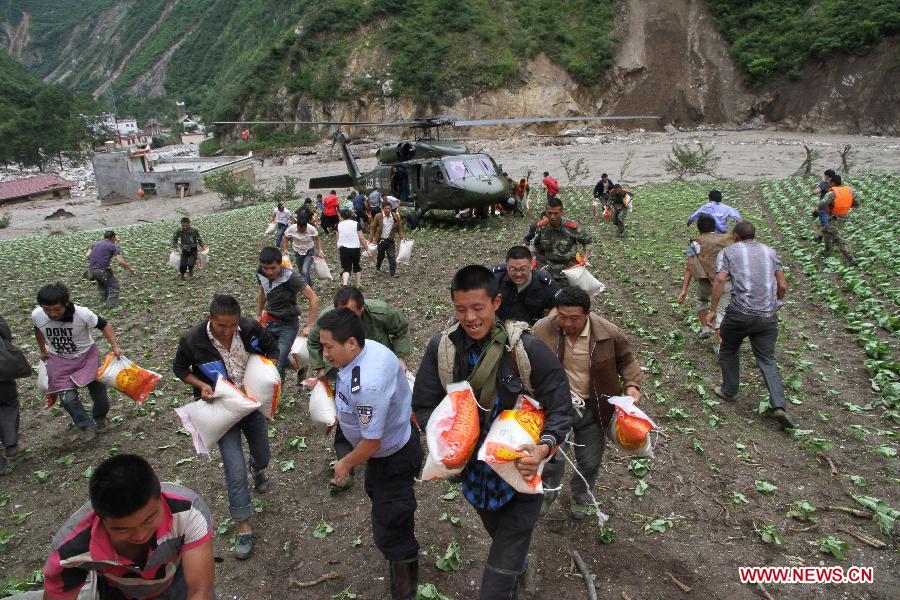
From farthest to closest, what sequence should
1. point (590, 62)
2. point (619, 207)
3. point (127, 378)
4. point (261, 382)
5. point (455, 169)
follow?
point (590, 62)
point (455, 169)
point (619, 207)
point (127, 378)
point (261, 382)

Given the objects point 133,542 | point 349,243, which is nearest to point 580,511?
point 133,542

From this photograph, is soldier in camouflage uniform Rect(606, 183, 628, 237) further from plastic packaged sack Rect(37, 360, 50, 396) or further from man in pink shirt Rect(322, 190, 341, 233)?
plastic packaged sack Rect(37, 360, 50, 396)

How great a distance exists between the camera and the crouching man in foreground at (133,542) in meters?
2.12

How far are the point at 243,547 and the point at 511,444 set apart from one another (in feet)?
8.78

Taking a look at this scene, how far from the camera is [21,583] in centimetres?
406

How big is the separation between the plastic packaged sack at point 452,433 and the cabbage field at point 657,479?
1.37m

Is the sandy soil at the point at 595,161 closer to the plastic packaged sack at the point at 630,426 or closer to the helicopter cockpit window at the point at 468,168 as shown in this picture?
the helicopter cockpit window at the point at 468,168

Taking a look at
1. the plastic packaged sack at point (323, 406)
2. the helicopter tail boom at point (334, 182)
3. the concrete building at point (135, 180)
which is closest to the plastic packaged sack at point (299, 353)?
the plastic packaged sack at point (323, 406)

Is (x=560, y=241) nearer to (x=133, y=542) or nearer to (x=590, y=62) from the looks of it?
(x=133, y=542)

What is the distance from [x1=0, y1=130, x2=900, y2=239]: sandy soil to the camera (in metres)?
30.9

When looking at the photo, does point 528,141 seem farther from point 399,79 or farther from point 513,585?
point 513,585

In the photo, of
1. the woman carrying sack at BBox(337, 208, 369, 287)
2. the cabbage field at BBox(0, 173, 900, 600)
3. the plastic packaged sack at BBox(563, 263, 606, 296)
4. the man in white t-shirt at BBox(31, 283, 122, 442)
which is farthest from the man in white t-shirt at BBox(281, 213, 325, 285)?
the plastic packaged sack at BBox(563, 263, 606, 296)

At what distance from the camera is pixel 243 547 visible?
422cm

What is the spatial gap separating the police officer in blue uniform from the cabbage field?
51 centimetres
